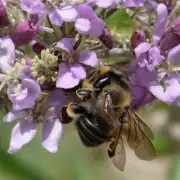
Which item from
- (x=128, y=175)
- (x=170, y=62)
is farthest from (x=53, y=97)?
(x=128, y=175)

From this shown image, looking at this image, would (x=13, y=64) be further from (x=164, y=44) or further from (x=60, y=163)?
(x=60, y=163)

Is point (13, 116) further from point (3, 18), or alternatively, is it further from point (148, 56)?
point (148, 56)

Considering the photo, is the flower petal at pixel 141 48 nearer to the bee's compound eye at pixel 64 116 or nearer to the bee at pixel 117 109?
the bee at pixel 117 109

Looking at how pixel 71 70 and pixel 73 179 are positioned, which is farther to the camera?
pixel 73 179

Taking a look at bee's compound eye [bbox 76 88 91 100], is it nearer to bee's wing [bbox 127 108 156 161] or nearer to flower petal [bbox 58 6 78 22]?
bee's wing [bbox 127 108 156 161]

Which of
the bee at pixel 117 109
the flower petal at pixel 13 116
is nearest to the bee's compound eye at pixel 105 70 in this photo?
the bee at pixel 117 109

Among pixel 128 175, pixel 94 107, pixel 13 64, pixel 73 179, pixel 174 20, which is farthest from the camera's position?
pixel 128 175

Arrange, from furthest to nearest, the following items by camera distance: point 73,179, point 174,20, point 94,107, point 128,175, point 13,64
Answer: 1. point 128,175
2. point 73,179
3. point 174,20
4. point 13,64
5. point 94,107
